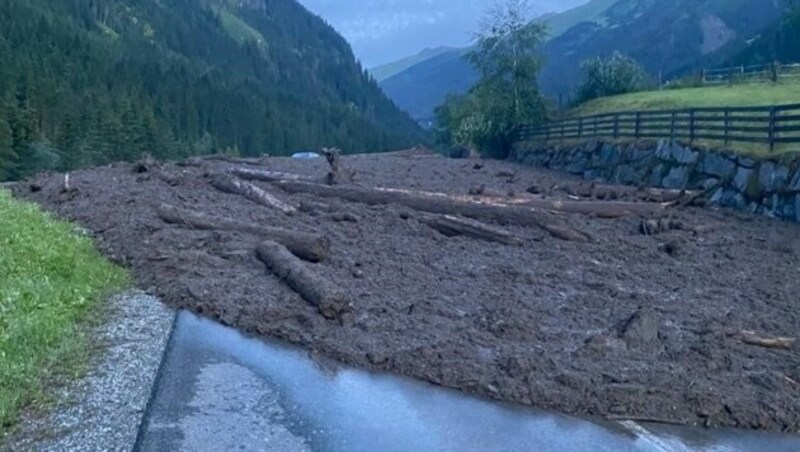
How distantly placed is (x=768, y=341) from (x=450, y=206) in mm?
10428

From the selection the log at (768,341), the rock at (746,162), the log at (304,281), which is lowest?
the log at (768,341)

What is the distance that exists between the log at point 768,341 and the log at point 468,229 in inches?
283

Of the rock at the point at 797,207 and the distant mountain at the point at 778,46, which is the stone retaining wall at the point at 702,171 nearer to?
the rock at the point at 797,207

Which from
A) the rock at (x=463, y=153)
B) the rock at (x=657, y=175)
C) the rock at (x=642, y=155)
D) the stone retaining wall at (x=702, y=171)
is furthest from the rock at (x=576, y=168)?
the rock at (x=463, y=153)

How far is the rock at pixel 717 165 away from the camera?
25672 millimetres

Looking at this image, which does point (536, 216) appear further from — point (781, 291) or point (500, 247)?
point (781, 291)

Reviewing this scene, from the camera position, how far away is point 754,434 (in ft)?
30.1

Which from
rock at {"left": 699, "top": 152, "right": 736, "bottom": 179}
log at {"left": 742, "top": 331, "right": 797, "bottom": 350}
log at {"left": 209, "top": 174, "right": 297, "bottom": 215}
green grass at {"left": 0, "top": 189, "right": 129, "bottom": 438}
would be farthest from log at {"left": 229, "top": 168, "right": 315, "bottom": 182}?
log at {"left": 742, "top": 331, "right": 797, "bottom": 350}

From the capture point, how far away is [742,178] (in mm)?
24797

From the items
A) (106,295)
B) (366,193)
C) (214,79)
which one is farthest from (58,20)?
(106,295)

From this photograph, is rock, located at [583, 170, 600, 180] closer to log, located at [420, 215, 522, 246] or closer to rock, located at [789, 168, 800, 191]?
rock, located at [789, 168, 800, 191]

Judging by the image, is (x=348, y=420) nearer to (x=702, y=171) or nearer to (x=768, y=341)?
(x=768, y=341)

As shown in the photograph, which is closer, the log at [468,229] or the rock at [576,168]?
the log at [468,229]

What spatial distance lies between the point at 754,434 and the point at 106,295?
27.5ft
